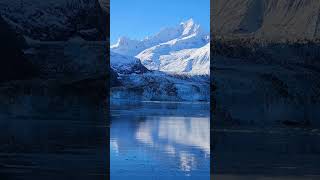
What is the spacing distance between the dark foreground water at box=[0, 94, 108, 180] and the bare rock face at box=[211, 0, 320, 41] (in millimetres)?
3526

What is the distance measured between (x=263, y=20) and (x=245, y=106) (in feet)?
6.99

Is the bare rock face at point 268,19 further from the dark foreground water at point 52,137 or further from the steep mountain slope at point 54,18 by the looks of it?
the dark foreground water at point 52,137

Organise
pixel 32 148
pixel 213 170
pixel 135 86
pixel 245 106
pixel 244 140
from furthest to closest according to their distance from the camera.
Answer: pixel 135 86 → pixel 245 106 → pixel 244 140 → pixel 32 148 → pixel 213 170

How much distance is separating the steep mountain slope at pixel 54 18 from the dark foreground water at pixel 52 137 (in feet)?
5.17

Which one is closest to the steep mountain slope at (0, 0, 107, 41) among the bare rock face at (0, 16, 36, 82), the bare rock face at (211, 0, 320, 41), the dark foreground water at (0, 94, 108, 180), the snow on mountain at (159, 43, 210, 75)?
the bare rock face at (0, 16, 36, 82)

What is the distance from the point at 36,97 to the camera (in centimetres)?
1160

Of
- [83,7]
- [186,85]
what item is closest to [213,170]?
[83,7]

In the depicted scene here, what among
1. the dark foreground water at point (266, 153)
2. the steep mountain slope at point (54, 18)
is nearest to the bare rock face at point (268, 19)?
the dark foreground water at point (266, 153)

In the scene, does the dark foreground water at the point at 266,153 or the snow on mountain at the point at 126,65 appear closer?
the dark foreground water at the point at 266,153

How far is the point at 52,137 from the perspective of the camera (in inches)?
387

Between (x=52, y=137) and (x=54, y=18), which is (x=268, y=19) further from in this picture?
(x=52, y=137)

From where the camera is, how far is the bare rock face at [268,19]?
11.5 meters

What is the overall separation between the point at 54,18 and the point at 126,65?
64.1 m

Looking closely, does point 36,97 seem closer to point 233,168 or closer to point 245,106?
point 245,106
